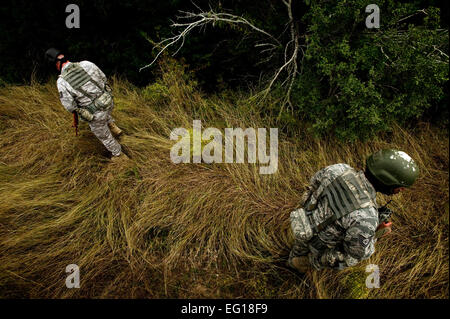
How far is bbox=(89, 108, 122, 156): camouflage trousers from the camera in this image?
2984 mm

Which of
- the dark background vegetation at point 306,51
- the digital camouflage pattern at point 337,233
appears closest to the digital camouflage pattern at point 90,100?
the dark background vegetation at point 306,51

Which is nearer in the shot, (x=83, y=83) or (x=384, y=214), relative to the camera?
(x=384, y=214)

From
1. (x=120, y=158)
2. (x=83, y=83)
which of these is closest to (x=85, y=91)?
(x=83, y=83)

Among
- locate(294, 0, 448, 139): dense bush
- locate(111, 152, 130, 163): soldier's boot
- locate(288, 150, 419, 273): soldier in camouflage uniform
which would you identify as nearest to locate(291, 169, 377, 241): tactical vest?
locate(288, 150, 419, 273): soldier in camouflage uniform

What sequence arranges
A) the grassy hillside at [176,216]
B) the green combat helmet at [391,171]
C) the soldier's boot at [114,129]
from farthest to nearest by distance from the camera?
the soldier's boot at [114,129] → the grassy hillside at [176,216] → the green combat helmet at [391,171]

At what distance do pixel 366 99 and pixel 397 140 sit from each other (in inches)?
37.7

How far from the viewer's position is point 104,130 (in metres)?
3.08

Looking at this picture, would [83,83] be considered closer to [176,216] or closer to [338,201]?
[176,216]

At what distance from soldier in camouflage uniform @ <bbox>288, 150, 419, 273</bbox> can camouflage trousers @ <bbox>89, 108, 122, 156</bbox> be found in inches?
94.3

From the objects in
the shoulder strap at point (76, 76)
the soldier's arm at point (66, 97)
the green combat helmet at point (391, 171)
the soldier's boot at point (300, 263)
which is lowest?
the soldier's boot at point (300, 263)

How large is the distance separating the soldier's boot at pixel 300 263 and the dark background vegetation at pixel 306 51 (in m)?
1.64

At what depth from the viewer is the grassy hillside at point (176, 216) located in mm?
2412

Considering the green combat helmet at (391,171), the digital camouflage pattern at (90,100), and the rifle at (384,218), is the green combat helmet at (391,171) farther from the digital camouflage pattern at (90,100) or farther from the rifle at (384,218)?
the digital camouflage pattern at (90,100)

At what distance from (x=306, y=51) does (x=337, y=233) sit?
2.26 meters
